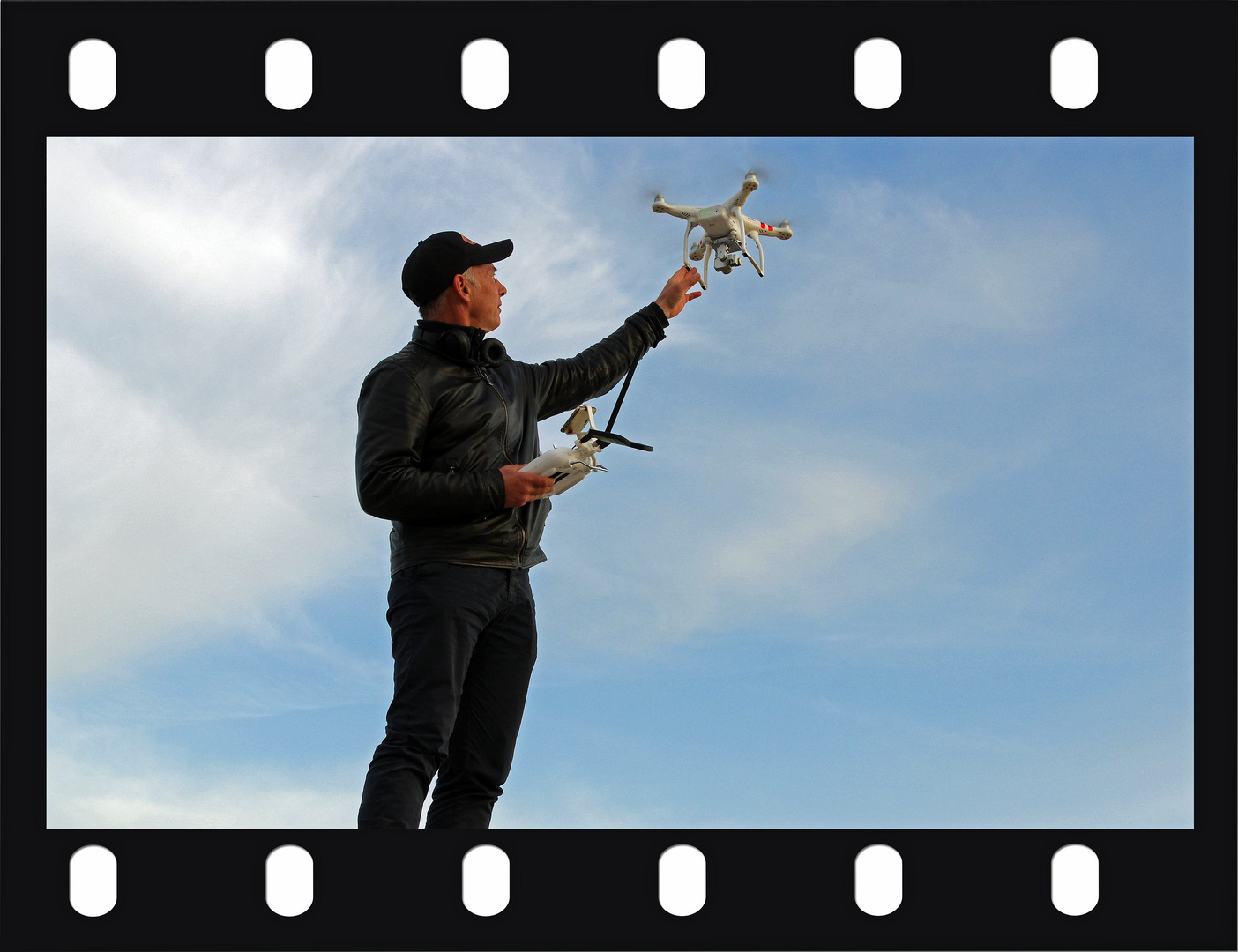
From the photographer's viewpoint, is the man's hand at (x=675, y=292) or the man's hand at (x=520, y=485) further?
the man's hand at (x=675, y=292)

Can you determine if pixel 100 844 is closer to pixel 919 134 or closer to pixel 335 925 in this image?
pixel 335 925

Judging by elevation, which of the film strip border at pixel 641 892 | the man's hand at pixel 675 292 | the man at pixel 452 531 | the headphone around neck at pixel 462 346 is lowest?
the film strip border at pixel 641 892

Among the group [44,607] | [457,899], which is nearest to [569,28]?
[44,607]

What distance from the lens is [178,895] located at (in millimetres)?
3934

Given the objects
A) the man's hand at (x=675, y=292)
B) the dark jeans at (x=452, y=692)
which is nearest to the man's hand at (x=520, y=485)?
the dark jeans at (x=452, y=692)

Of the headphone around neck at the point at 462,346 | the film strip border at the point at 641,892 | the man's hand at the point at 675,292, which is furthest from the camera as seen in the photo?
the man's hand at the point at 675,292

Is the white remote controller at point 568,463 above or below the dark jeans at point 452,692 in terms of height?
above

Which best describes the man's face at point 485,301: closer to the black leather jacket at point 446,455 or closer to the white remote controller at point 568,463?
the black leather jacket at point 446,455

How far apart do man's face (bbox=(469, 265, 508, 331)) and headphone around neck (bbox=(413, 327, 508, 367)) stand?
10 centimetres

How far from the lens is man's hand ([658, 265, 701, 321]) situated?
19.5 ft

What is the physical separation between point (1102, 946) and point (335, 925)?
232cm

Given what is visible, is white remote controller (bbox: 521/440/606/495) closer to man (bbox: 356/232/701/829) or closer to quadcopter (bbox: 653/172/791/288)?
man (bbox: 356/232/701/829)

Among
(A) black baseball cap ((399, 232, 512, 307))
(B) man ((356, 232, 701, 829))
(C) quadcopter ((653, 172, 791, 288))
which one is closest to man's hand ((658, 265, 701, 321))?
(C) quadcopter ((653, 172, 791, 288))

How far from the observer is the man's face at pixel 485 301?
211 inches
